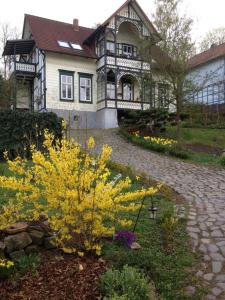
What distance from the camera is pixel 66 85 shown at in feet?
92.8

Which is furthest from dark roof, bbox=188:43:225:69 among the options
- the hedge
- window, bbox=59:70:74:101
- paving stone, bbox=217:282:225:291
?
paving stone, bbox=217:282:225:291

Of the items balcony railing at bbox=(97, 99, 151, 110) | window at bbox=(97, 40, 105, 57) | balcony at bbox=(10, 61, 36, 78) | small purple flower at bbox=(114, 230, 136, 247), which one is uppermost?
window at bbox=(97, 40, 105, 57)

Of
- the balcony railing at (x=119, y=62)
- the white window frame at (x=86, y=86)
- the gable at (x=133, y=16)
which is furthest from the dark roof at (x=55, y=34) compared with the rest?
the gable at (x=133, y=16)

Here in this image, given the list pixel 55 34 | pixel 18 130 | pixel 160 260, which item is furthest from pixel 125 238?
pixel 55 34

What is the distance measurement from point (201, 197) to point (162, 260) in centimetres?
406

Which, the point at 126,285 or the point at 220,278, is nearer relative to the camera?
the point at 126,285

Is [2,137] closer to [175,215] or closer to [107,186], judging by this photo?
[175,215]

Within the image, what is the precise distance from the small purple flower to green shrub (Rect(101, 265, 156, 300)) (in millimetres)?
1014

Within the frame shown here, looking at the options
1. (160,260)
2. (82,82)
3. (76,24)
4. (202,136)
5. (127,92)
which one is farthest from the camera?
(76,24)

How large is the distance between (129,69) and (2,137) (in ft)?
54.5

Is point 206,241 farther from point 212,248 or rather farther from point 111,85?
point 111,85

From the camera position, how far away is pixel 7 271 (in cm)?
443

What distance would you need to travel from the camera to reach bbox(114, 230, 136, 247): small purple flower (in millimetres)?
5328

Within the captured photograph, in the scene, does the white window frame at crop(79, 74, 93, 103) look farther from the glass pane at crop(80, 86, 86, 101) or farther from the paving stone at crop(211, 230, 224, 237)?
the paving stone at crop(211, 230, 224, 237)
